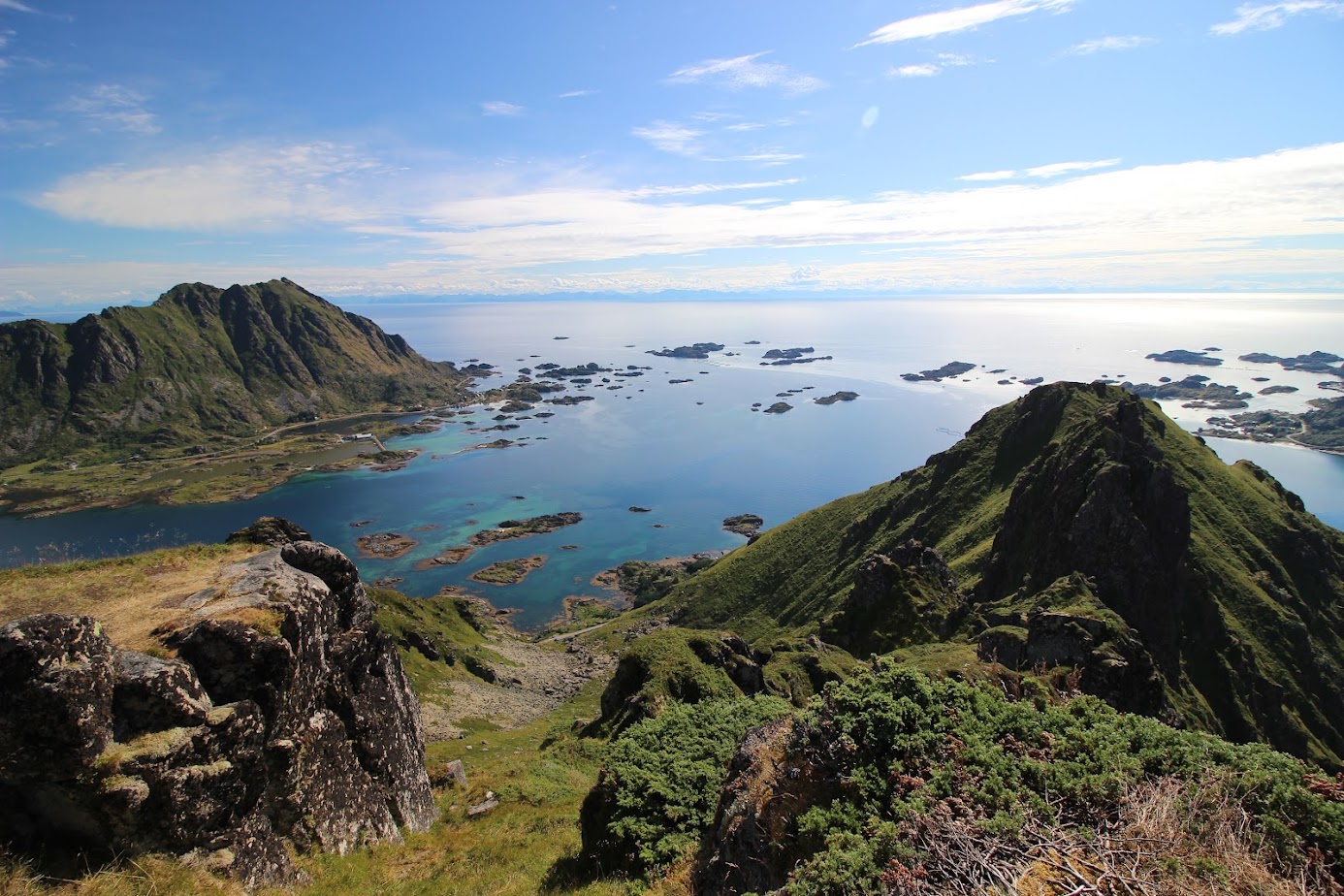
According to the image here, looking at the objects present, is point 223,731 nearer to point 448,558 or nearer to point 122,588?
point 122,588

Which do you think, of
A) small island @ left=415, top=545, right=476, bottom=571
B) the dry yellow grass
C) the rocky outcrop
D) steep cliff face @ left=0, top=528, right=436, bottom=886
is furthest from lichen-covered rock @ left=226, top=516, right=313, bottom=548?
small island @ left=415, top=545, right=476, bottom=571

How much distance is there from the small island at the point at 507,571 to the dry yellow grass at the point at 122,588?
325ft

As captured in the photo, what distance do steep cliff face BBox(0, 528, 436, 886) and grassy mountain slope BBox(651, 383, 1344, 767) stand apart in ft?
116

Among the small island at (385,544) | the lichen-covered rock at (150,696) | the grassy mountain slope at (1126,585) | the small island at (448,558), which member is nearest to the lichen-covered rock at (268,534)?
the lichen-covered rock at (150,696)

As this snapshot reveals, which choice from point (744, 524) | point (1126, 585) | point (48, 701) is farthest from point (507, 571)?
point (48, 701)

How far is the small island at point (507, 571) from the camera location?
380 ft

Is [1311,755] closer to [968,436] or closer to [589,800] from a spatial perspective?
[968,436]

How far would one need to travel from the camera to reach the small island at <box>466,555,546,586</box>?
115812 mm

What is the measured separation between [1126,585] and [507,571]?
96.8 metres

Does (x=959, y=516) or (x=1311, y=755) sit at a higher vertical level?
(x=959, y=516)

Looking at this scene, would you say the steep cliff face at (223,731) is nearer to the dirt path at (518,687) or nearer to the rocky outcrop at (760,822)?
the rocky outcrop at (760,822)

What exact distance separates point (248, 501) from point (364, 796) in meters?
172

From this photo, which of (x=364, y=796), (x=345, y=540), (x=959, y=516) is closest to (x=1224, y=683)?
(x=959, y=516)

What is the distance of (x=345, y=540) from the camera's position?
13150cm
